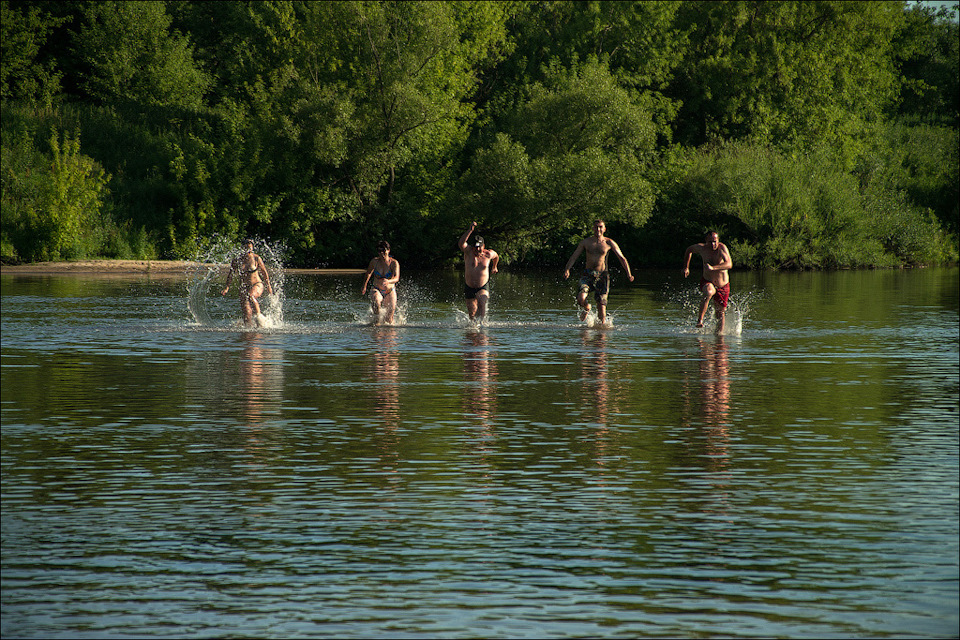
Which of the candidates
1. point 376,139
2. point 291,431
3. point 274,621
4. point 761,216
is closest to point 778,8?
point 761,216

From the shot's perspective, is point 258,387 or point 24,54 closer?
point 258,387

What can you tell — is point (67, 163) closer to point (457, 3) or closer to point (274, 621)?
point (457, 3)

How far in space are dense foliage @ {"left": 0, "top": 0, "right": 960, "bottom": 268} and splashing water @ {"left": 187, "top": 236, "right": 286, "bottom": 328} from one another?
0.63 metres

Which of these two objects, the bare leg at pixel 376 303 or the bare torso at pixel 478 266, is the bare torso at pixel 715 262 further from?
the bare leg at pixel 376 303

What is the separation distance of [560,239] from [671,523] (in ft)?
175

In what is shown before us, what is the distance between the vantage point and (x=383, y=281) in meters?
25.3

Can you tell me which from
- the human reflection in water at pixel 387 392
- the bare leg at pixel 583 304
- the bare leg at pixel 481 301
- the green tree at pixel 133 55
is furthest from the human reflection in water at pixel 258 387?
the green tree at pixel 133 55

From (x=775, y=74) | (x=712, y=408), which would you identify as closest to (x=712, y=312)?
(x=712, y=408)

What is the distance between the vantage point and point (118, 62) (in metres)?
67.0

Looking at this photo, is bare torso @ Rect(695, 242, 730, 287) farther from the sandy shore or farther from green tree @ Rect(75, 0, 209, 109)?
green tree @ Rect(75, 0, 209, 109)

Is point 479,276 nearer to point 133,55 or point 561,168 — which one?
point 561,168

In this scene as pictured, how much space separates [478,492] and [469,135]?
54239 mm

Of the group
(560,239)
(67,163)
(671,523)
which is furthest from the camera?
(560,239)

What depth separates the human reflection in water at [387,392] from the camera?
11.1 meters
